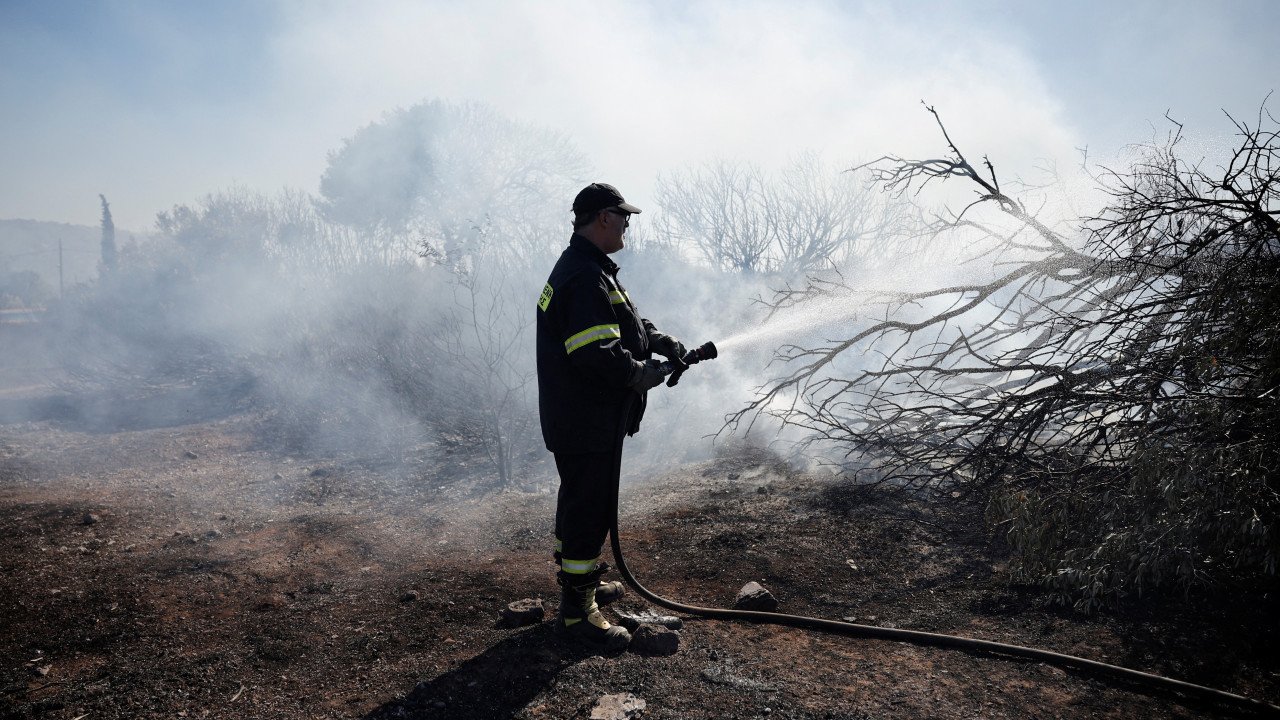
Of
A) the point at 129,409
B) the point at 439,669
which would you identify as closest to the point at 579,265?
the point at 439,669

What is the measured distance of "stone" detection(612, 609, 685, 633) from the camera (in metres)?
3.09

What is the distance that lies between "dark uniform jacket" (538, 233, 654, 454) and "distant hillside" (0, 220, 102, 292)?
4014cm

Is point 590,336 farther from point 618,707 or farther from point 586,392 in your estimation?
point 618,707

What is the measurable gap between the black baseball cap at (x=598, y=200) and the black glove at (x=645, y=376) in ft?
2.38

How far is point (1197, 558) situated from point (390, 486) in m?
7.39

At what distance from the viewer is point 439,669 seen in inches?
107

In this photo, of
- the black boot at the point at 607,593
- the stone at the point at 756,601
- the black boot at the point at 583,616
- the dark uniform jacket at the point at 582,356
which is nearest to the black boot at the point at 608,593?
the black boot at the point at 607,593

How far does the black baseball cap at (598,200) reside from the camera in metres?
3.11

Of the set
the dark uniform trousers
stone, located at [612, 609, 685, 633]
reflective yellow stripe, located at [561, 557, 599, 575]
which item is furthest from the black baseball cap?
stone, located at [612, 609, 685, 633]

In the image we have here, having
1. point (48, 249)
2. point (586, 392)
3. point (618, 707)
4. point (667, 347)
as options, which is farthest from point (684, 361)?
point (48, 249)

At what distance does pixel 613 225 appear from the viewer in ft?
10.3

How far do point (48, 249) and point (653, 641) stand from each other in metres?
96.4

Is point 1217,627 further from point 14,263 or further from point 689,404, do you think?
point 14,263

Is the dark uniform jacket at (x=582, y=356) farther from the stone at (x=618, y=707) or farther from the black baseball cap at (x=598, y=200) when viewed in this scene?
the stone at (x=618, y=707)
